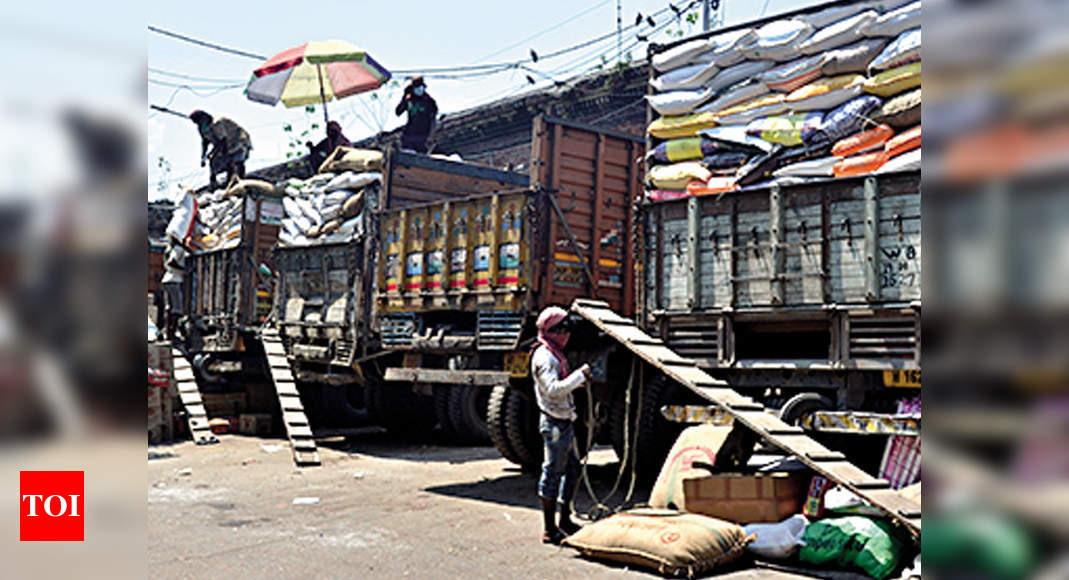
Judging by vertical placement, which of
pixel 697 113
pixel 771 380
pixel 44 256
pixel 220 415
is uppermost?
pixel 697 113

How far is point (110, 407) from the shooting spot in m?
1.26

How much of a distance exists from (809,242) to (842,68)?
131 cm

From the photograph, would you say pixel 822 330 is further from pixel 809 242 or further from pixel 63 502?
pixel 63 502

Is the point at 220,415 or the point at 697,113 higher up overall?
the point at 697,113

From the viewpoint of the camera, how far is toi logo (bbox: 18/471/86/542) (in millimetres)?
1250

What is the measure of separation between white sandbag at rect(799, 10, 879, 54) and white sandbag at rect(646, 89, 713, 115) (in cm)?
89

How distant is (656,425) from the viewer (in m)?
7.52

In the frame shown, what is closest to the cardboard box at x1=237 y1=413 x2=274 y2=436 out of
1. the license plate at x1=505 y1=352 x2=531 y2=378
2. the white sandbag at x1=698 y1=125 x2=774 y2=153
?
the license plate at x1=505 y1=352 x2=531 y2=378

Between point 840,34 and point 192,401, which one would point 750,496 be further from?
point 192,401

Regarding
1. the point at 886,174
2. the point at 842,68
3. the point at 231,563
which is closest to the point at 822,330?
the point at 886,174

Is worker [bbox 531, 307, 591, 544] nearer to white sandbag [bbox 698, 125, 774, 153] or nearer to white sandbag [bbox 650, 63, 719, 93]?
white sandbag [bbox 698, 125, 774, 153]

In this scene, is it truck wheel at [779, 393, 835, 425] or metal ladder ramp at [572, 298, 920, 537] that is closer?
metal ladder ramp at [572, 298, 920, 537]

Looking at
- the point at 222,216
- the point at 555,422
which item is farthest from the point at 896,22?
the point at 222,216

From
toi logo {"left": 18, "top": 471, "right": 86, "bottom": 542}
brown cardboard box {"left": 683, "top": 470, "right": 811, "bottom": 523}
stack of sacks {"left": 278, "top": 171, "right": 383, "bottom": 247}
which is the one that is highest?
stack of sacks {"left": 278, "top": 171, "right": 383, "bottom": 247}
